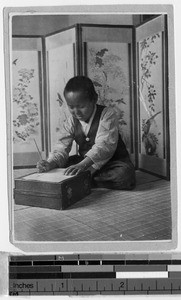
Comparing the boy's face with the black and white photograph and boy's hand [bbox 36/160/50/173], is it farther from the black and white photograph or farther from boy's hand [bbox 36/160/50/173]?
boy's hand [bbox 36/160/50/173]

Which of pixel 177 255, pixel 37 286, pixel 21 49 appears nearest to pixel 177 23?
pixel 21 49

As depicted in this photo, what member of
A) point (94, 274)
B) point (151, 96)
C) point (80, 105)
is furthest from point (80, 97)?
point (94, 274)

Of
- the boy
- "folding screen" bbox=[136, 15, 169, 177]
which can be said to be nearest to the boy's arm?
the boy

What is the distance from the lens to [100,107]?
0.80 m

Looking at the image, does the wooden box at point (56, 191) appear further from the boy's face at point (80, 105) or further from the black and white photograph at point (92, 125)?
the boy's face at point (80, 105)

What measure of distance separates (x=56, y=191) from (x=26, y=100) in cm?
20

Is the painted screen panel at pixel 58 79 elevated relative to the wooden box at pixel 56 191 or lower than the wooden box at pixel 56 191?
elevated

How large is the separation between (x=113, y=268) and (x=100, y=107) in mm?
334

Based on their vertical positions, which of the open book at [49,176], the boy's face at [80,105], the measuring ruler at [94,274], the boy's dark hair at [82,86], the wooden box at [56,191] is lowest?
the measuring ruler at [94,274]

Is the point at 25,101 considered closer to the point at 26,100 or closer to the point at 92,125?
the point at 26,100

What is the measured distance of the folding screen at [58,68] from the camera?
31.0 inches

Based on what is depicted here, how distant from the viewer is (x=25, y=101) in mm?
805

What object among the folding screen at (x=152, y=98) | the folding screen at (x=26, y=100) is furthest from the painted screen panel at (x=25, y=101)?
the folding screen at (x=152, y=98)

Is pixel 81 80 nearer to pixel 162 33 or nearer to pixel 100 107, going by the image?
pixel 100 107
